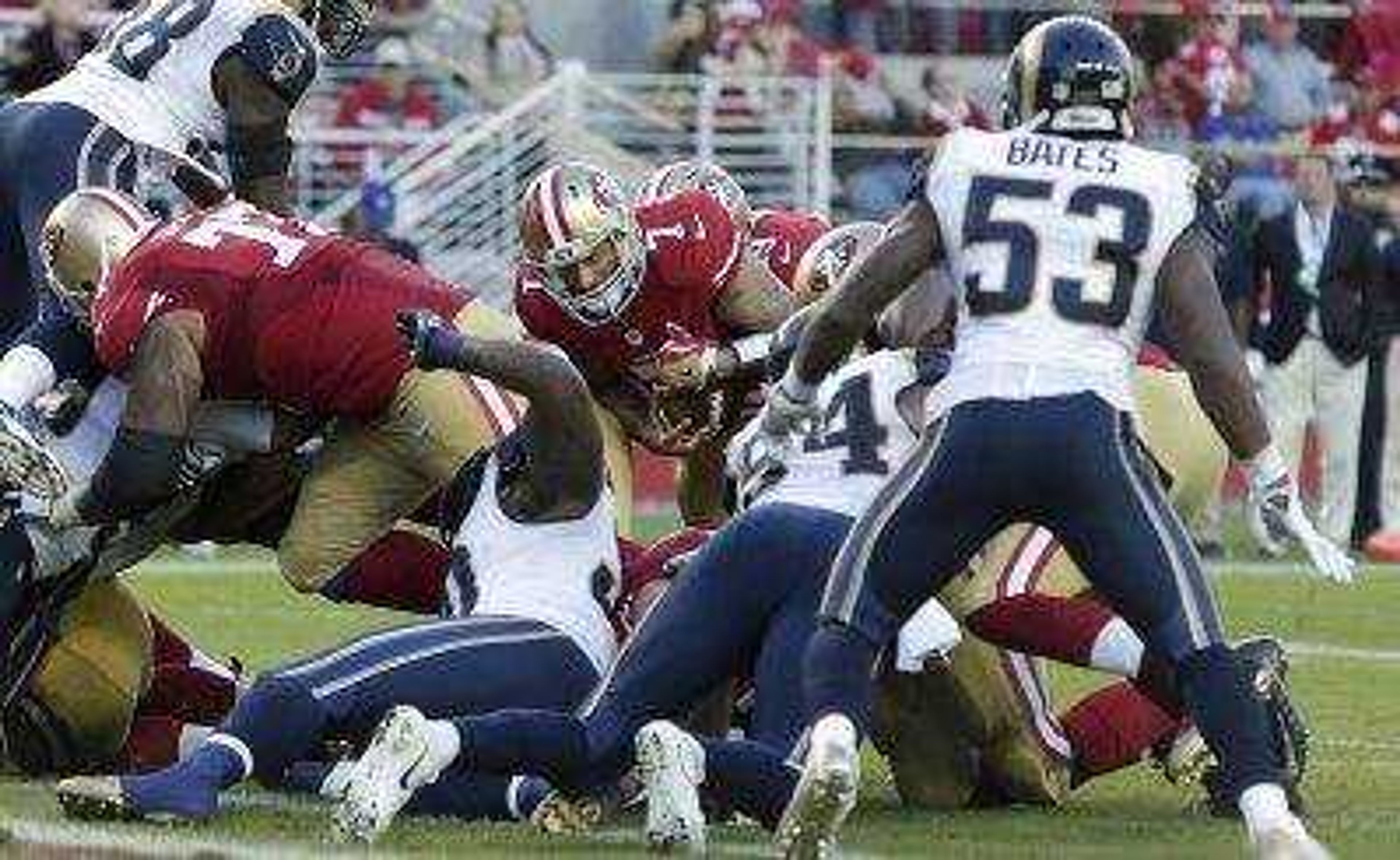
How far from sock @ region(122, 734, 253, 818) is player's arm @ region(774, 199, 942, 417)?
3.90ft

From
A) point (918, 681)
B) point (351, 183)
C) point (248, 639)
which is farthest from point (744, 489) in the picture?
point (351, 183)

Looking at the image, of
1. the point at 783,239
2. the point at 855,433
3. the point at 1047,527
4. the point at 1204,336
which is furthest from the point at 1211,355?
the point at 783,239

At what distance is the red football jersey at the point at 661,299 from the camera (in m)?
8.76

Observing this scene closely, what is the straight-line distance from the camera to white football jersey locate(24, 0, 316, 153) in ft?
30.4

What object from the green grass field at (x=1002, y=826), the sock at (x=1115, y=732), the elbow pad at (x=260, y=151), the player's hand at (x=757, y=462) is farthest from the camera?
the elbow pad at (x=260, y=151)

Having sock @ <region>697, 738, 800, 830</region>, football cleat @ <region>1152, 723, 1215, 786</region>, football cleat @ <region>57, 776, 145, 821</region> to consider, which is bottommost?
football cleat @ <region>1152, 723, 1215, 786</region>

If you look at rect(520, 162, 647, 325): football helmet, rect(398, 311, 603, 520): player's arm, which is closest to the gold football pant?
rect(520, 162, 647, 325): football helmet

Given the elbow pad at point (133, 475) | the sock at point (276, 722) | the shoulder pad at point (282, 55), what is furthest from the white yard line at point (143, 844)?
the shoulder pad at point (282, 55)

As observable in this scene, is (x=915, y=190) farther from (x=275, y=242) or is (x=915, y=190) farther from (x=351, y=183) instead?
(x=351, y=183)

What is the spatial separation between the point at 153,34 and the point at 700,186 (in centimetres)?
131

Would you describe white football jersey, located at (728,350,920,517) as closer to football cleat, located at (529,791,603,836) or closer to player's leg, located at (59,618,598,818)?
player's leg, located at (59,618,598,818)

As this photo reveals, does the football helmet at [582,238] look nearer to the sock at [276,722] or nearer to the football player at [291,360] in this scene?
the football player at [291,360]

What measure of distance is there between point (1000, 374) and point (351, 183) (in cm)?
1243

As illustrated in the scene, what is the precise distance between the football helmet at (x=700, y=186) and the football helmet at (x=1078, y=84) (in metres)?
2.17
